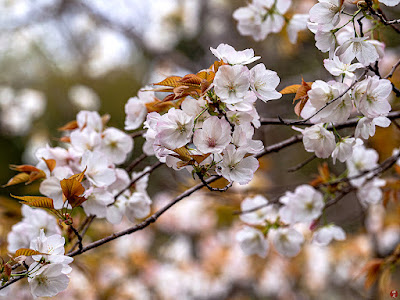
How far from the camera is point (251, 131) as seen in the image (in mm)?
431

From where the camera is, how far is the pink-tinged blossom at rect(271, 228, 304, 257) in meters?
0.71

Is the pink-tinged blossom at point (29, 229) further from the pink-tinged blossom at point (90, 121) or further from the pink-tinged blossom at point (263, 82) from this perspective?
the pink-tinged blossom at point (263, 82)

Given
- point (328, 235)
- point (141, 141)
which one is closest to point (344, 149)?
point (328, 235)

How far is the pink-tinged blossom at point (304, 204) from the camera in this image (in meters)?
0.69

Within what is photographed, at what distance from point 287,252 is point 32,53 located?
368 cm

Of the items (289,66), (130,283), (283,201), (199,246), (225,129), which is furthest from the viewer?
(199,246)

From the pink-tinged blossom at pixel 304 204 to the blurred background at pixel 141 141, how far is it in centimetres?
42

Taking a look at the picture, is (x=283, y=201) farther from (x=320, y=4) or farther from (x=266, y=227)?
(x=320, y=4)

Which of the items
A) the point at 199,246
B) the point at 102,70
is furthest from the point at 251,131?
the point at 102,70

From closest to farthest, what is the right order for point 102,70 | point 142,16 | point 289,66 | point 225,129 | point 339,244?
1. point 225,129
2. point 339,244
3. point 289,66
4. point 142,16
5. point 102,70

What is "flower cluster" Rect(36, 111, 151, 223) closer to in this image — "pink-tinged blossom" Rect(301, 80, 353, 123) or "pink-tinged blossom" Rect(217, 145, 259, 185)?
"pink-tinged blossom" Rect(217, 145, 259, 185)

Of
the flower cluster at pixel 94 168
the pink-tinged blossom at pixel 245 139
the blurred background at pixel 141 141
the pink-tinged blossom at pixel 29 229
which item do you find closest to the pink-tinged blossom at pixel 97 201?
the flower cluster at pixel 94 168

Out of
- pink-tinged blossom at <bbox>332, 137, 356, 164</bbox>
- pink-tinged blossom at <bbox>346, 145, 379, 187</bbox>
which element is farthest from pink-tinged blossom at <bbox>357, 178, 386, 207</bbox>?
pink-tinged blossom at <bbox>332, 137, 356, 164</bbox>

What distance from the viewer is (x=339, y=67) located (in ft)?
1.49
